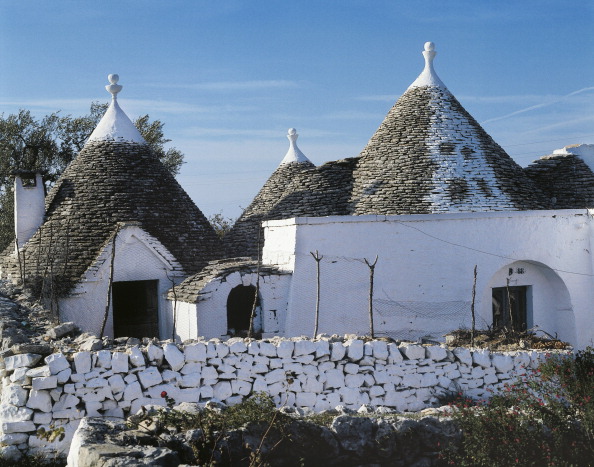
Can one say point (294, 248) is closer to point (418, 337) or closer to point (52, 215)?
point (418, 337)

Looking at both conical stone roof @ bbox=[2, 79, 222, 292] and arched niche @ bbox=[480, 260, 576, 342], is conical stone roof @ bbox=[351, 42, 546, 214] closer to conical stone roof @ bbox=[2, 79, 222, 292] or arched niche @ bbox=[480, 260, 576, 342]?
arched niche @ bbox=[480, 260, 576, 342]

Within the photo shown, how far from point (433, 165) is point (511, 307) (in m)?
3.24

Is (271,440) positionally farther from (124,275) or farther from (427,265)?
(124,275)

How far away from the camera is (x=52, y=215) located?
14508 millimetres

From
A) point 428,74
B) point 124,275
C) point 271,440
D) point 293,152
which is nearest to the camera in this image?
point 271,440

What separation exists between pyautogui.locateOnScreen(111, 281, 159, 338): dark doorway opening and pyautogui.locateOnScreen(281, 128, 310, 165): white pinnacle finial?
5103 mm

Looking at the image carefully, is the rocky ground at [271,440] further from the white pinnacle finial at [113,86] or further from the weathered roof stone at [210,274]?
the white pinnacle finial at [113,86]

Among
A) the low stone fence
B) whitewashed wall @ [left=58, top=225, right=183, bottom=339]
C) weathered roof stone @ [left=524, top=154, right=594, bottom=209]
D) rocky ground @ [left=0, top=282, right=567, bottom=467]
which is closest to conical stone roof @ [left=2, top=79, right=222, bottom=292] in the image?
whitewashed wall @ [left=58, top=225, right=183, bottom=339]

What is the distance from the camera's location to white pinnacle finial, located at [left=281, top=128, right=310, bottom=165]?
18.3 m

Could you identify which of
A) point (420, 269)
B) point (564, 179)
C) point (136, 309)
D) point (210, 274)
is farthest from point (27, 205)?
point (564, 179)

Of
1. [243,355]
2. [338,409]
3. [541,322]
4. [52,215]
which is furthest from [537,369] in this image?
[52,215]

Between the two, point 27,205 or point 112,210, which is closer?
point 112,210

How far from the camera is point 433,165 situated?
48.2 feet

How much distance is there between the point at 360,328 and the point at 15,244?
7.47 m
